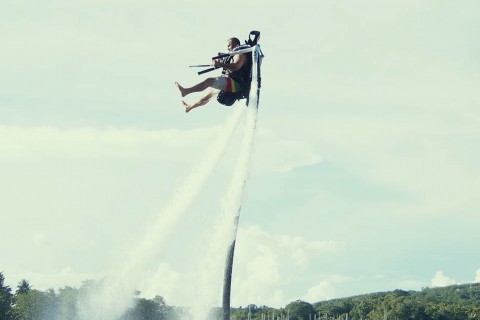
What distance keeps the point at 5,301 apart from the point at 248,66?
126 meters

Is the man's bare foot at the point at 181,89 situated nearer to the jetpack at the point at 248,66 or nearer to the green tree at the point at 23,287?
the jetpack at the point at 248,66

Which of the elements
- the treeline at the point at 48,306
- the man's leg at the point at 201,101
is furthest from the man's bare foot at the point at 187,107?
the treeline at the point at 48,306

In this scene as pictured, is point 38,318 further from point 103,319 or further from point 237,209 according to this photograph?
point 237,209

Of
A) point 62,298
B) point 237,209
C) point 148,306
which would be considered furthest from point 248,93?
point 62,298

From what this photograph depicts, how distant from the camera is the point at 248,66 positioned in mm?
32062

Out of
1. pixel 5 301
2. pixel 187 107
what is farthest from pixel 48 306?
pixel 187 107

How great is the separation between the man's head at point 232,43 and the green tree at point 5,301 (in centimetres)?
12040

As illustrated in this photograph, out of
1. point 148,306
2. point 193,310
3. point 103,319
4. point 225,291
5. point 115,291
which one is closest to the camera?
point 225,291

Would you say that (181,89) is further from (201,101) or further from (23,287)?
(23,287)

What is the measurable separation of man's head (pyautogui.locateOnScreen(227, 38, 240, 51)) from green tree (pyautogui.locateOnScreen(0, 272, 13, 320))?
12040cm

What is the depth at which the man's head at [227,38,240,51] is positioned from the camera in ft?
105

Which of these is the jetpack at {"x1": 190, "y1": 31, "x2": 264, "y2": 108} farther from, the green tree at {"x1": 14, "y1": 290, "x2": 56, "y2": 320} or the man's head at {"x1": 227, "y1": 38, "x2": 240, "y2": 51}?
the green tree at {"x1": 14, "y1": 290, "x2": 56, "y2": 320}

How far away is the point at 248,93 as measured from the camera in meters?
32.4

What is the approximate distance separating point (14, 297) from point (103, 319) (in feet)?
442
